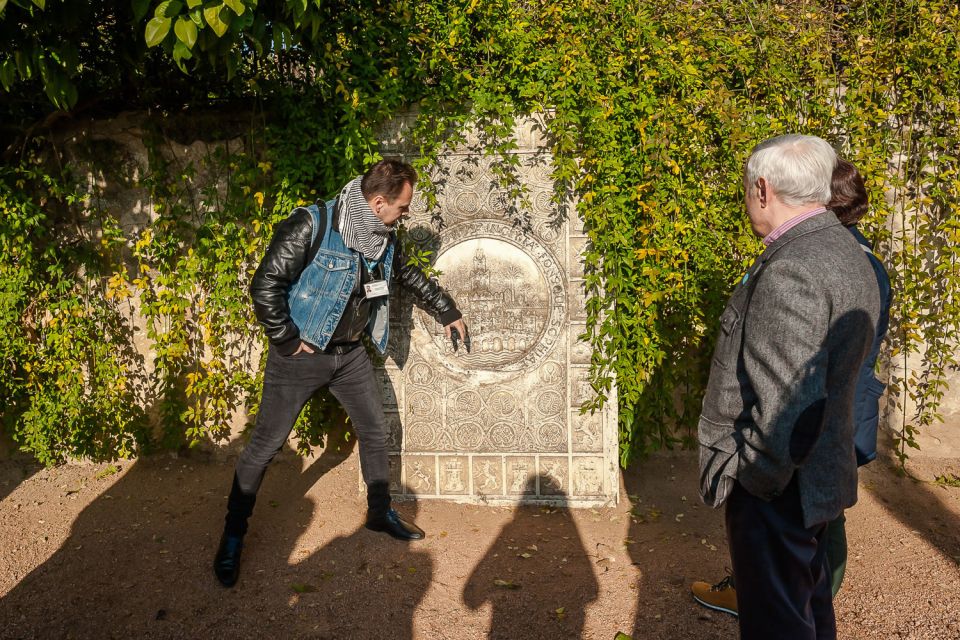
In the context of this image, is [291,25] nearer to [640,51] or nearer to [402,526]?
[640,51]

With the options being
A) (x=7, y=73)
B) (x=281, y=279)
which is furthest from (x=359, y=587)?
(x=7, y=73)

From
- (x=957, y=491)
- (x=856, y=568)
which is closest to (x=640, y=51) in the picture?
(x=856, y=568)

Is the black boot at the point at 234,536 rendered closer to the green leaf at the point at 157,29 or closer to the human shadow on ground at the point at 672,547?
the human shadow on ground at the point at 672,547

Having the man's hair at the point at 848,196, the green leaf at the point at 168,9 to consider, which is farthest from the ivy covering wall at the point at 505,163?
the man's hair at the point at 848,196

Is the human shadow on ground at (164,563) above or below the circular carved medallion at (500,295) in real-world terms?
below

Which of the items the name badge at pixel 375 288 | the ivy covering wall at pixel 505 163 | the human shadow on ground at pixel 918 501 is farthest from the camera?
the ivy covering wall at pixel 505 163

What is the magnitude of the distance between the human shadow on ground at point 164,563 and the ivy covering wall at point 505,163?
39 cm

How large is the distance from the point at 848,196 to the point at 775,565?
1.33m

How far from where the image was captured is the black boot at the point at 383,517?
3578 mm

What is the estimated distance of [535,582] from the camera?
3213mm

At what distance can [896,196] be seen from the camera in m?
3.97

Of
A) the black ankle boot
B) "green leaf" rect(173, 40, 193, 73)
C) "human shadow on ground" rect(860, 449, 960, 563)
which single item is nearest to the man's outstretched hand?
the black ankle boot

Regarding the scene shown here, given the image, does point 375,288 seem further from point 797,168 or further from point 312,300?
point 797,168

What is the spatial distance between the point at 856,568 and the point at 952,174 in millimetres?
2296
